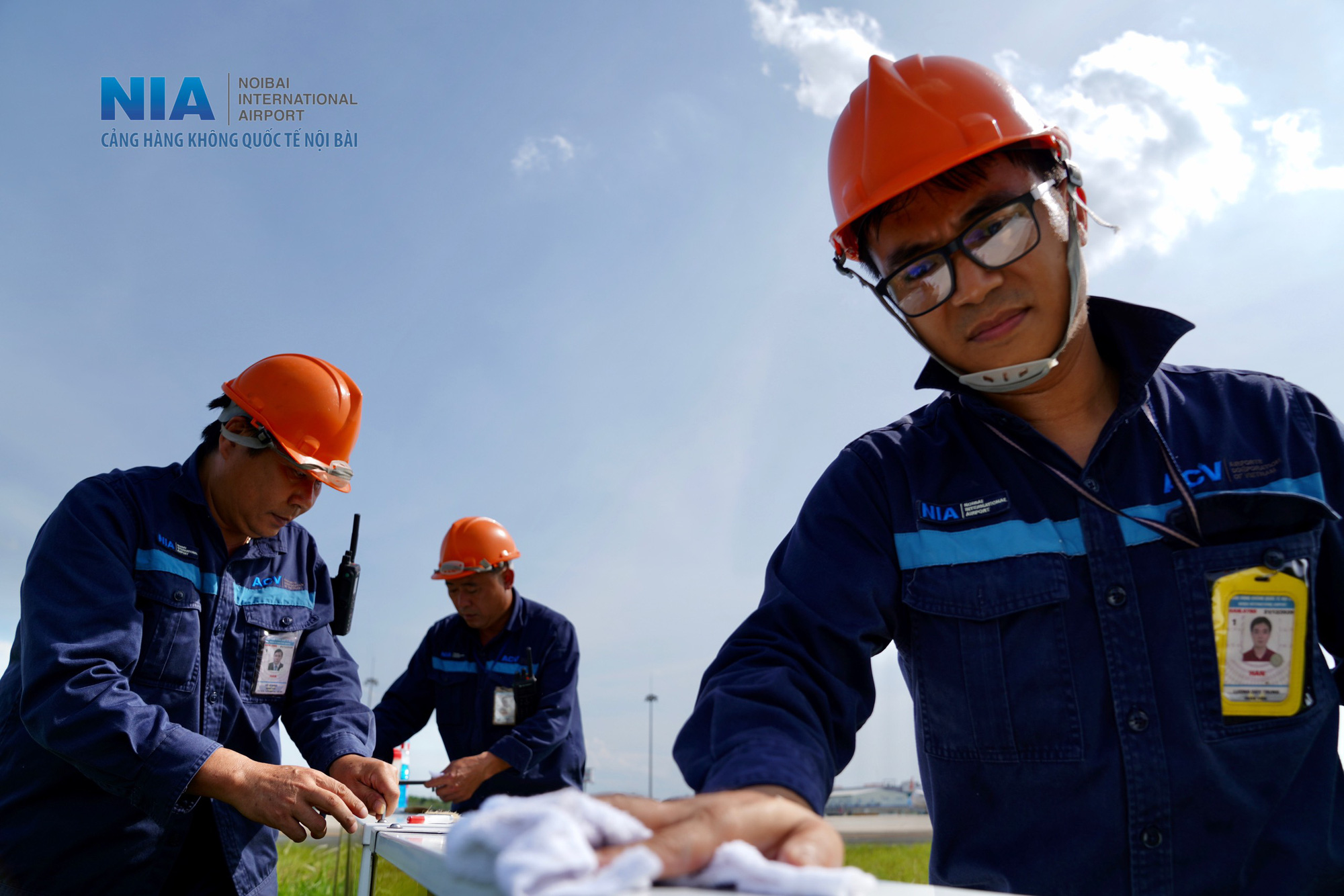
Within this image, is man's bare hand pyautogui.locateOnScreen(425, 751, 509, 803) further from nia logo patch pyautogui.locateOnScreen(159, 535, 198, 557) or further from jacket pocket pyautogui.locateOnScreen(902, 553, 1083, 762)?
jacket pocket pyautogui.locateOnScreen(902, 553, 1083, 762)

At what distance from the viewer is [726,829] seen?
3.44ft

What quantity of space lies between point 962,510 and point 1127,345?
55 cm

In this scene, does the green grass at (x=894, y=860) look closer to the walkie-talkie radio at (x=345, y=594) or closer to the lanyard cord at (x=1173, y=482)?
the walkie-talkie radio at (x=345, y=594)

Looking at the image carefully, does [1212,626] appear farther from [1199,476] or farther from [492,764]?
[492,764]

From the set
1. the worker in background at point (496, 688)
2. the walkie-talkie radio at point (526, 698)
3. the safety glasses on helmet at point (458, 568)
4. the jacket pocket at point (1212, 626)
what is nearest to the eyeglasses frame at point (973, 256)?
the jacket pocket at point (1212, 626)

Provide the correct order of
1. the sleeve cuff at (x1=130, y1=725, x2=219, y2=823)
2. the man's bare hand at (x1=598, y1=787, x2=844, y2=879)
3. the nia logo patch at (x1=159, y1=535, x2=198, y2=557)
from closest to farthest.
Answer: the man's bare hand at (x1=598, y1=787, x2=844, y2=879), the sleeve cuff at (x1=130, y1=725, x2=219, y2=823), the nia logo patch at (x1=159, y1=535, x2=198, y2=557)

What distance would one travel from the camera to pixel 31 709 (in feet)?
8.25

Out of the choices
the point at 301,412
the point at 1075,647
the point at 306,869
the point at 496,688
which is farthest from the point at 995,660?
the point at 306,869

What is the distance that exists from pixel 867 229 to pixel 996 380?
0.48 meters

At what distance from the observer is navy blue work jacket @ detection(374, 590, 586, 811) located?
19.6 feet

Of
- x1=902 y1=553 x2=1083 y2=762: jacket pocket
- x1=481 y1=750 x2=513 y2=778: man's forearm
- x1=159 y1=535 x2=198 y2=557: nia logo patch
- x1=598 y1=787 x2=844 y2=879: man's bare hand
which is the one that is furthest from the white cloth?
x1=481 y1=750 x2=513 y2=778: man's forearm

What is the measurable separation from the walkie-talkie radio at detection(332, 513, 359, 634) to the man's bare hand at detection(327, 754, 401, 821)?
74 cm

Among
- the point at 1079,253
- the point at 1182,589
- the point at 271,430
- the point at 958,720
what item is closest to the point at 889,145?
the point at 1079,253

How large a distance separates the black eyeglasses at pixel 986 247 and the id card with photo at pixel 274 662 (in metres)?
2.71
